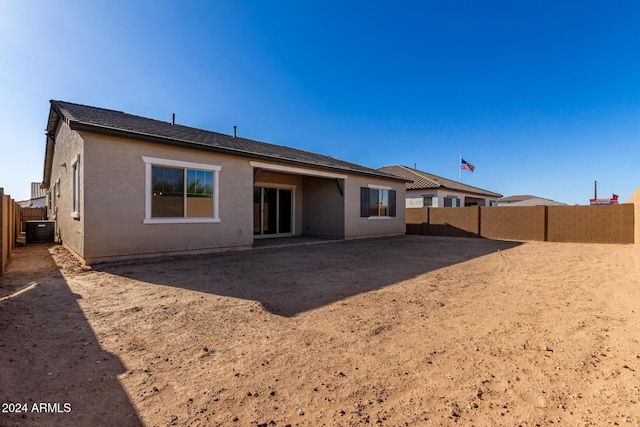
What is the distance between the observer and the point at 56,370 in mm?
2428

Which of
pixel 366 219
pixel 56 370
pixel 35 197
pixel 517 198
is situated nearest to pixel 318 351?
pixel 56 370

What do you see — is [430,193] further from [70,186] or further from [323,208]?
[70,186]

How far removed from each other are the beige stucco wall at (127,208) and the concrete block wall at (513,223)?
1452cm

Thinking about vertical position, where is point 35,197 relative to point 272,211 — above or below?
above

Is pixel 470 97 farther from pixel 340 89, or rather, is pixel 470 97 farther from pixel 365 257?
pixel 365 257

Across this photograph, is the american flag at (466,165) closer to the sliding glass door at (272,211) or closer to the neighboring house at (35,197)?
the sliding glass door at (272,211)

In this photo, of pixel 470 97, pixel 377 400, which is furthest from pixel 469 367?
pixel 470 97

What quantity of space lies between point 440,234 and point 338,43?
40.1 feet

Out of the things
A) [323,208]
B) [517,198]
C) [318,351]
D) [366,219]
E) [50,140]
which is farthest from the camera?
[517,198]

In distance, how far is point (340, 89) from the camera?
1597cm

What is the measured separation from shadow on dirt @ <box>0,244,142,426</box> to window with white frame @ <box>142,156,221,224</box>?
3.74 m

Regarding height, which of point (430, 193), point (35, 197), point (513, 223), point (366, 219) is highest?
point (430, 193)

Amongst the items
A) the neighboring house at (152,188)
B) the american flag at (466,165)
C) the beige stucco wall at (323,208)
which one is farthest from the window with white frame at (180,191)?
the american flag at (466,165)

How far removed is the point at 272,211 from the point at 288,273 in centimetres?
720
